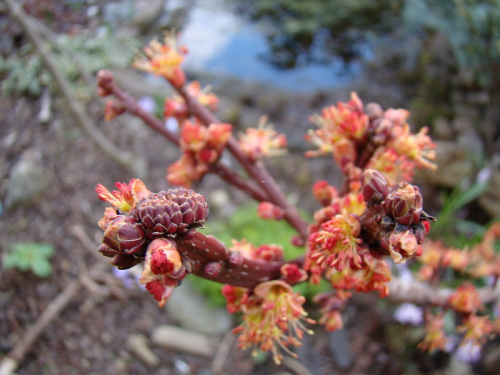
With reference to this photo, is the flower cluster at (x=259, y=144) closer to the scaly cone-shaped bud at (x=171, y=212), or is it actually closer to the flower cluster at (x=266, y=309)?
the flower cluster at (x=266, y=309)

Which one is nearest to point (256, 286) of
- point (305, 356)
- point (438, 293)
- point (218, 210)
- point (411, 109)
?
point (438, 293)

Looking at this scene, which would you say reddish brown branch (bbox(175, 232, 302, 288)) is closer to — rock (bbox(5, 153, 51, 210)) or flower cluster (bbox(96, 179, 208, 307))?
flower cluster (bbox(96, 179, 208, 307))

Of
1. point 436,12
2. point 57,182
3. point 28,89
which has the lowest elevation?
point 57,182

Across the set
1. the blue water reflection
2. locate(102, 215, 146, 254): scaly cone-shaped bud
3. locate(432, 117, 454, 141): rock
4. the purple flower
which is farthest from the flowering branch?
the blue water reflection

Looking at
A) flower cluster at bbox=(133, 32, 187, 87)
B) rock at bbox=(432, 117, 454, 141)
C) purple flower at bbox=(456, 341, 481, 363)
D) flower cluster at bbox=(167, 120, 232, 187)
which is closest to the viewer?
flower cluster at bbox=(167, 120, 232, 187)

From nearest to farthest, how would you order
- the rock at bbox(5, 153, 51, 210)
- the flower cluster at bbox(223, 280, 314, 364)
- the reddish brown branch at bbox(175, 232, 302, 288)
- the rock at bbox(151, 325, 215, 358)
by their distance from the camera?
the reddish brown branch at bbox(175, 232, 302, 288), the flower cluster at bbox(223, 280, 314, 364), the rock at bbox(151, 325, 215, 358), the rock at bbox(5, 153, 51, 210)

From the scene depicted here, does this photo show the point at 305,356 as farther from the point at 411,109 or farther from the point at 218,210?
the point at 411,109

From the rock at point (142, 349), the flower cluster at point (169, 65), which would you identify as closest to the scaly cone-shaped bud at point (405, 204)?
the flower cluster at point (169, 65)
